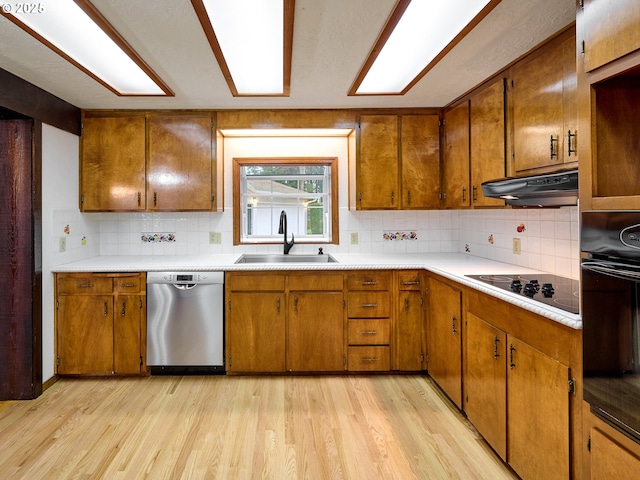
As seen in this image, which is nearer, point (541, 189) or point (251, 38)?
point (541, 189)

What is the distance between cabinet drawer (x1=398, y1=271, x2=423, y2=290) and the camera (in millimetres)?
3123

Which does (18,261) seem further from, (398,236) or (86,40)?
(398,236)

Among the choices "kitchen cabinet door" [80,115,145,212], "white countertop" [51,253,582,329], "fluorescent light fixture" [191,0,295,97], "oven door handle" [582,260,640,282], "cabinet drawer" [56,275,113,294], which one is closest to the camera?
"oven door handle" [582,260,640,282]

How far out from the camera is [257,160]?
377 centimetres

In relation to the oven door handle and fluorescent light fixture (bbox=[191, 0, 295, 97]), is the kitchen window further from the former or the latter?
the oven door handle

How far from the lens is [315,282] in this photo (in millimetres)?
3129

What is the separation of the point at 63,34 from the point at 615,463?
9.62 ft

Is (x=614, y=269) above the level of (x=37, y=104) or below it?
below

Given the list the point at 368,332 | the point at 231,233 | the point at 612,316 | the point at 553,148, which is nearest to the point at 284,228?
the point at 231,233

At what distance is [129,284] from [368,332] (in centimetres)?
188

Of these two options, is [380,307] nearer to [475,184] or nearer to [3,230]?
[475,184]

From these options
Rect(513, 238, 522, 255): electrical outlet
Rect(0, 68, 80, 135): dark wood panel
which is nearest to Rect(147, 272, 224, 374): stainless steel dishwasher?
Rect(0, 68, 80, 135): dark wood panel

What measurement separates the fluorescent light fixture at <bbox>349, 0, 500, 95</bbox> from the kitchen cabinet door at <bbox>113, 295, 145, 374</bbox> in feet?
7.62

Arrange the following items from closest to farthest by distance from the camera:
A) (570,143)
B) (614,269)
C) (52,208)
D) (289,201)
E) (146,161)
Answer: (614,269), (570,143), (52,208), (146,161), (289,201)
